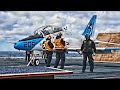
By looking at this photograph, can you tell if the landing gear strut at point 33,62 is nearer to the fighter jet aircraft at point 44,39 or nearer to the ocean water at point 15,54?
the fighter jet aircraft at point 44,39

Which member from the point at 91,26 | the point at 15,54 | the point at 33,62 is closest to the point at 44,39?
the point at 33,62

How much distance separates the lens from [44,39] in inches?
219

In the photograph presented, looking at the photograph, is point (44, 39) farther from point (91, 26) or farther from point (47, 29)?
point (91, 26)

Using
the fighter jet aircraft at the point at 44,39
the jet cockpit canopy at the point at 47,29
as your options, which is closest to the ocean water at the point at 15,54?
the fighter jet aircraft at the point at 44,39

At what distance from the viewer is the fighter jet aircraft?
5.29m

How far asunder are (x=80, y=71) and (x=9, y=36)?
4.34ft

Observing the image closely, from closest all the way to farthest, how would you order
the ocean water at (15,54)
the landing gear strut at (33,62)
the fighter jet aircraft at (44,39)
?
the ocean water at (15,54)
the fighter jet aircraft at (44,39)
the landing gear strut at (33,62)

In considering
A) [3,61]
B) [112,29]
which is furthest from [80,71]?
[3,61]

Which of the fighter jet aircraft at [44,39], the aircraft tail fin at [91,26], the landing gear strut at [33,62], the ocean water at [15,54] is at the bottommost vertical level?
the landing gear strut at [33,62]

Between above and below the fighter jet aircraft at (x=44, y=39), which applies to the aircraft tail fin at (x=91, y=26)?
above

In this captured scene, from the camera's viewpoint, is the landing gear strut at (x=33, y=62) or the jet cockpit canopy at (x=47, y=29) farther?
the landing gear strut at (x=33, y=62)

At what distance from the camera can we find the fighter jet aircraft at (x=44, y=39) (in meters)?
5.29

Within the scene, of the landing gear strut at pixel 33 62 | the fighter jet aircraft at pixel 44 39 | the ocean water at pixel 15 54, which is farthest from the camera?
the landing gear strut at pixel 33 62
